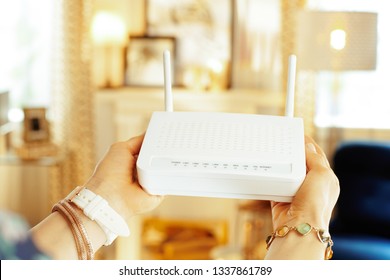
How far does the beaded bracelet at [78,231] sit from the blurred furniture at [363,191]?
2006mm

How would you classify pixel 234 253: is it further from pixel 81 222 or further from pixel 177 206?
pixel 81 222

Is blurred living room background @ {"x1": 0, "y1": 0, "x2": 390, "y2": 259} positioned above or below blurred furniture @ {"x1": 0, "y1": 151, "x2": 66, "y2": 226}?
above

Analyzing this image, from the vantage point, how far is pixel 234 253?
2.85m

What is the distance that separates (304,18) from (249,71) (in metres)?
0.68

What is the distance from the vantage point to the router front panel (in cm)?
84

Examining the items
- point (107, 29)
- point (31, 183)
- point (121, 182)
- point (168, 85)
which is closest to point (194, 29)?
point (107, 29)

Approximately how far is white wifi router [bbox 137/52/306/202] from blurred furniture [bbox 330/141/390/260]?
1.92 m

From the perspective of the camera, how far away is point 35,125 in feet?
10.2

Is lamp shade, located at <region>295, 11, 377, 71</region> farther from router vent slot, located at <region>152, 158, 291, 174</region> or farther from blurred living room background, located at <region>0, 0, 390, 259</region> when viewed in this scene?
router vent slot, located at <region>152, 158, 291, 174</region>

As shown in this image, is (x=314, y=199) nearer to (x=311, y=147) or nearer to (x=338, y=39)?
(x=311, y=147)

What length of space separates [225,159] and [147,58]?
2354mm

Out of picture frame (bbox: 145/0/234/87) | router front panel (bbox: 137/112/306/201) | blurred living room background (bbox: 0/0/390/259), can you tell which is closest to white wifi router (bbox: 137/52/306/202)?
router front panel (bbox: 137/112/306/201)

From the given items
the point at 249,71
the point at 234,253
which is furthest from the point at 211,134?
the point at 249,71

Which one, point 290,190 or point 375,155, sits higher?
point 290,190
